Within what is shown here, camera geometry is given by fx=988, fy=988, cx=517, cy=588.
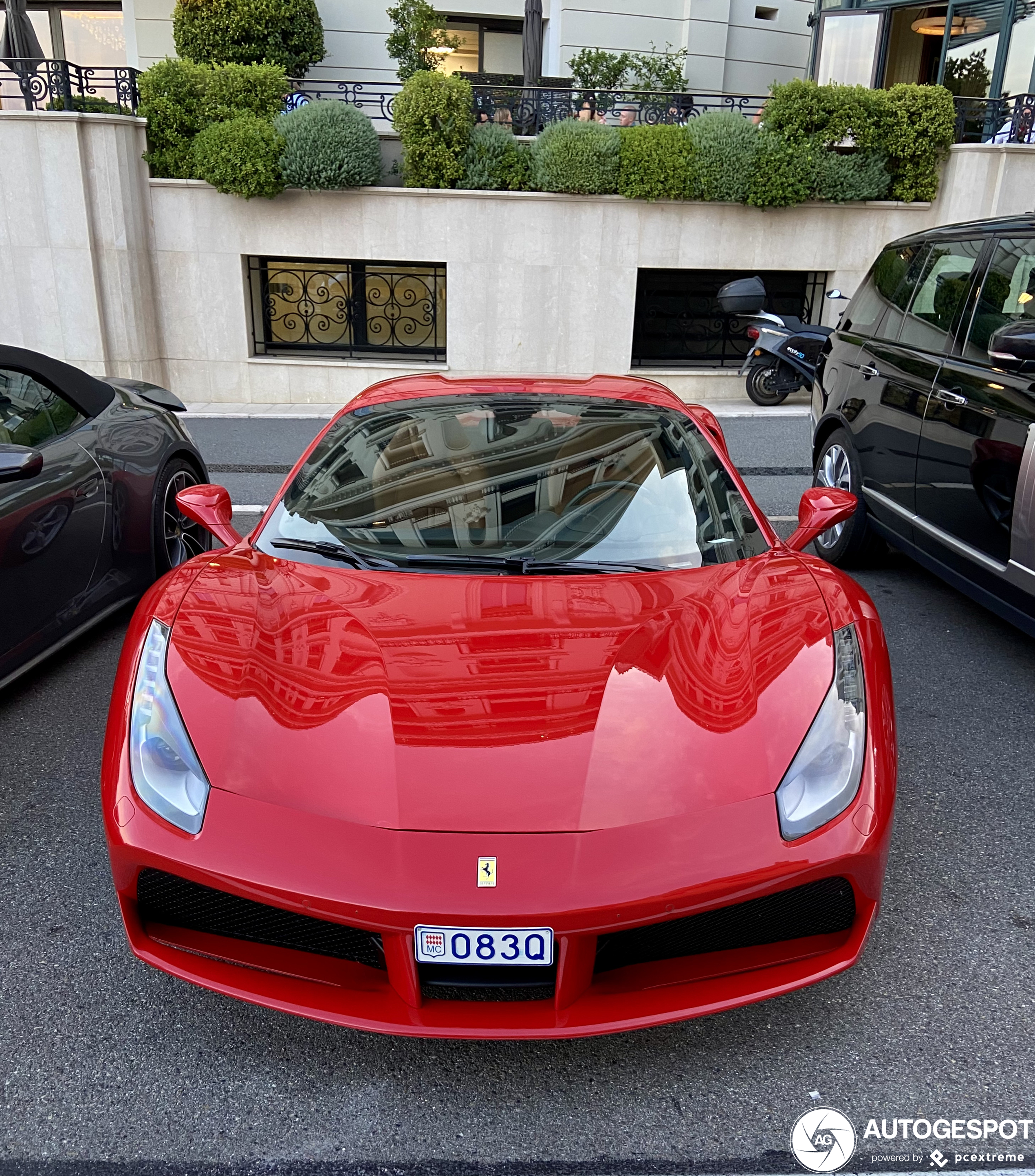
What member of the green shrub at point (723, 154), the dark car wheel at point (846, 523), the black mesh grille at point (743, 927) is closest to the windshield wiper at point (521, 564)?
the black mesh grille at point (743, 927)

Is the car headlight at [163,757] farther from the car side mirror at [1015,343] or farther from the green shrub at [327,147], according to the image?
the green shrub at [327,147]

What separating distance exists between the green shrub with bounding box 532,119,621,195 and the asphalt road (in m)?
10.0


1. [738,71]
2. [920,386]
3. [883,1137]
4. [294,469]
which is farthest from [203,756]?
[738,71]

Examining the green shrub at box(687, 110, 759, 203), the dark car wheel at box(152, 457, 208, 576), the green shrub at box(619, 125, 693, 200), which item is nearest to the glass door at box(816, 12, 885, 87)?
the green shrub at box(687, 110, 759, 203)

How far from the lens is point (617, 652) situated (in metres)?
2.46

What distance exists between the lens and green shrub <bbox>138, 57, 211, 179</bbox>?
11.3 m

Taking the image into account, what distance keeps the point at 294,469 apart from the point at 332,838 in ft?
5.47

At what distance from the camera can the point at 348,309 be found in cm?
1233

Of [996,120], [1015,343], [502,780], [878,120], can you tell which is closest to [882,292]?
[1015,343]

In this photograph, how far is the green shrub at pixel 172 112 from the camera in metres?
11.3

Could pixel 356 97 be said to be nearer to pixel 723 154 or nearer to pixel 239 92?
pixel 239 92

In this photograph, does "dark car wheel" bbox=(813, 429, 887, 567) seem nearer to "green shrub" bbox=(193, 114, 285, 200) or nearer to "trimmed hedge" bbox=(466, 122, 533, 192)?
"trimmed hedge" bbox=(466, 122, 533, 192)

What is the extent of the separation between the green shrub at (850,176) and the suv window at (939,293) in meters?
7.17

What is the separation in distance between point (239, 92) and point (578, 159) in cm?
395
